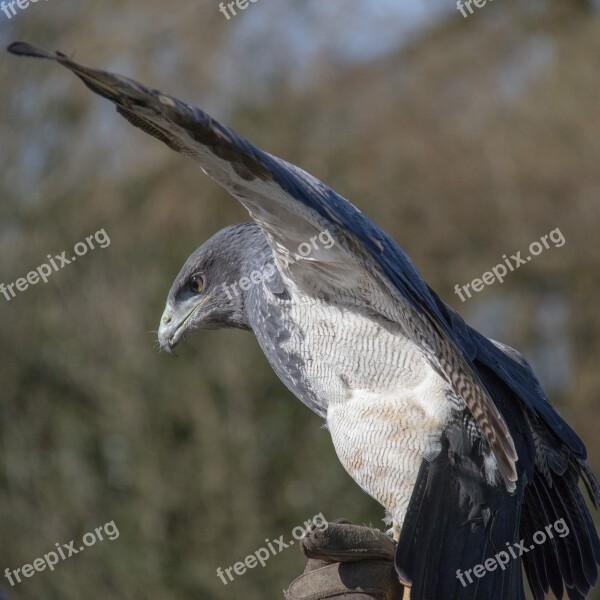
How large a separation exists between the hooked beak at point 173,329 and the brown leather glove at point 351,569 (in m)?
1.18

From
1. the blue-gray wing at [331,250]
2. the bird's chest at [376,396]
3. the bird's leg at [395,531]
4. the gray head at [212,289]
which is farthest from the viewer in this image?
the gray head at [212,289]

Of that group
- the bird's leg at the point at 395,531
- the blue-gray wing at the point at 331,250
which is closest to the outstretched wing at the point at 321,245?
the blue-gray wing at the point at 331,250

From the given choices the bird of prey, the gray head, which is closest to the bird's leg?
the bird of prey

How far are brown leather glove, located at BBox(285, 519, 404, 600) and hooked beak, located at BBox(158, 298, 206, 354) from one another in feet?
3.87

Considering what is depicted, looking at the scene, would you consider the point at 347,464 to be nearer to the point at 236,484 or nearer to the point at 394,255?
the point at 394,255

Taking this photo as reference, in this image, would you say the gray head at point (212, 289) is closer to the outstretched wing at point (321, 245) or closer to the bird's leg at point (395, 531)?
the outstretched wing at point (321, 245)

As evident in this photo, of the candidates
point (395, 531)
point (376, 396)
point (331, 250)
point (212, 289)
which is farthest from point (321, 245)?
point (395, 531)

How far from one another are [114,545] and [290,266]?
6838mm

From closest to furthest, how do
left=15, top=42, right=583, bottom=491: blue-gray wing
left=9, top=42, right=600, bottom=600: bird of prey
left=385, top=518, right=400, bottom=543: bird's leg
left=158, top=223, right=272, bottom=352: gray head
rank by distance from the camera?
left=15, top=42, right=583, bottom=491: blue-gray wing
left=9, top=42, right=600, bottom=600: bird of prey
left=385, top=518, right=400, bottom=543: bird's leg
left=158, top=223, right=272, bottom=352: gray head

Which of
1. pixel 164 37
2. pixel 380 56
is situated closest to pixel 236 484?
pixel 164 37

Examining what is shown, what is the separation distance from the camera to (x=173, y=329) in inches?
189

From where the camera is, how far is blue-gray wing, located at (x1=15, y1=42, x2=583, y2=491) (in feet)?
10.0

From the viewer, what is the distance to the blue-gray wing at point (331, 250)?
10.0 feet

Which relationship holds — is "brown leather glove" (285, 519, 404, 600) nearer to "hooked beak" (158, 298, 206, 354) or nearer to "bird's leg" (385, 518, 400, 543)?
"bird's leg" (385, 518, 400, 543)
